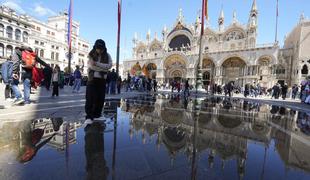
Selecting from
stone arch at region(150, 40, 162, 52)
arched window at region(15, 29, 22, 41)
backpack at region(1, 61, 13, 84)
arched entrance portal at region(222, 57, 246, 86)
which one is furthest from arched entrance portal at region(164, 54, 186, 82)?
backpack at region(1, 61, 13, 84)

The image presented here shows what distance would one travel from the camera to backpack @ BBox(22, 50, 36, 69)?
5116mm

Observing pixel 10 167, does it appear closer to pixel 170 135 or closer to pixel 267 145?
pixel 170 135

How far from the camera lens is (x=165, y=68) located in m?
44.2

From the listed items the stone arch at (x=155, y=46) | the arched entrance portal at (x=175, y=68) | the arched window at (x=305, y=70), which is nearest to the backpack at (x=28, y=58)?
the arched entrance portal at (x=175, y=68)

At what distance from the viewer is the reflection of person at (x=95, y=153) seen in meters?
1.62

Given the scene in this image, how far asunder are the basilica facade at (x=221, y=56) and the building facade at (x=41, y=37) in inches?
869

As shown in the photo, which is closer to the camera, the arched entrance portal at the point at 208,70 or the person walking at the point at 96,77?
the person walking at the point at 96,77

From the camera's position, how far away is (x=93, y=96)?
3.49 meters

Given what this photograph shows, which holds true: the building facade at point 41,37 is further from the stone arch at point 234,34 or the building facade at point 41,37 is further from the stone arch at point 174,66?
the stone arch at point 234,34

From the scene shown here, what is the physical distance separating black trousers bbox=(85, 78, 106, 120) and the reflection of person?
407mm

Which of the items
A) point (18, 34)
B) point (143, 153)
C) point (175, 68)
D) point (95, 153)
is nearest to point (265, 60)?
point (175, 68)

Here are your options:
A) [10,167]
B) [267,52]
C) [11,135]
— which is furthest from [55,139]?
[267,52]

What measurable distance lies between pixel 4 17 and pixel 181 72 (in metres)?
40.3

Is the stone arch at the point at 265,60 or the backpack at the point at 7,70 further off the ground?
the stone arch at the point at 265,60
